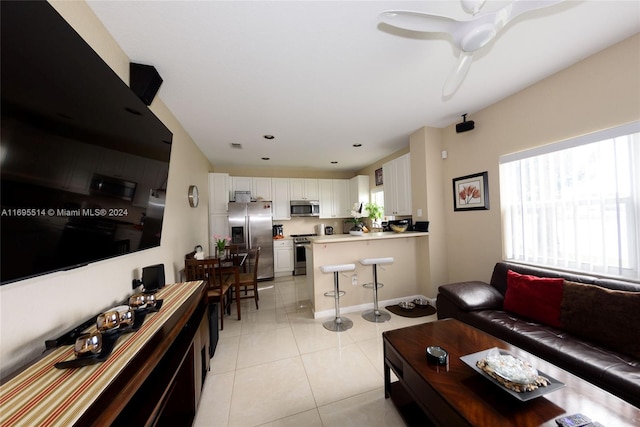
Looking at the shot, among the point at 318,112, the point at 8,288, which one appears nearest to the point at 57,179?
the point at 8,288

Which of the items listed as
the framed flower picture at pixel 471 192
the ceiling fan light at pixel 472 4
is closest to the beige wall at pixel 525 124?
the framed flower picture at pixel 471 192

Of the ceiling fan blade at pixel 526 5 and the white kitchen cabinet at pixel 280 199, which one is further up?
the ceiling fan blade at pixel 526 5

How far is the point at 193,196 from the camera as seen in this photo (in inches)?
129

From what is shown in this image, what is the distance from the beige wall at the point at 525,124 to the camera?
5.57 feet

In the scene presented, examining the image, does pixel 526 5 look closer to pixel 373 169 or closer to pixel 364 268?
pixel 364 268

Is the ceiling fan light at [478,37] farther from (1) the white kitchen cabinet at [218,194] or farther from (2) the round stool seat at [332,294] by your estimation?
(1) the white kitchen cabinet at [218,194]

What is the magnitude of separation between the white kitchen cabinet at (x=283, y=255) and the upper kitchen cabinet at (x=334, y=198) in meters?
1.19

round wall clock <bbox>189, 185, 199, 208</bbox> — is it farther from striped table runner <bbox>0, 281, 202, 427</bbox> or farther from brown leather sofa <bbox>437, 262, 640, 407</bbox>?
brown leather sofa <bbox>437, 262, 640, 407</bbox>

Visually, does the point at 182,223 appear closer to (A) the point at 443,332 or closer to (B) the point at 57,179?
(B) the point at 57,179

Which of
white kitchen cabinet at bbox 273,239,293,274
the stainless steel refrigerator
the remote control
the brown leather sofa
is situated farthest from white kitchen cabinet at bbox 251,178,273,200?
the remote control

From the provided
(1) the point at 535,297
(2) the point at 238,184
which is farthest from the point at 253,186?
(1) the point at 535,297

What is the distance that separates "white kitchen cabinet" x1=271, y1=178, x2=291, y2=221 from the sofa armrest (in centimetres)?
390

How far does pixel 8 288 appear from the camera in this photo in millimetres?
841

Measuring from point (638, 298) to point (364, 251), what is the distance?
7.60 feet
